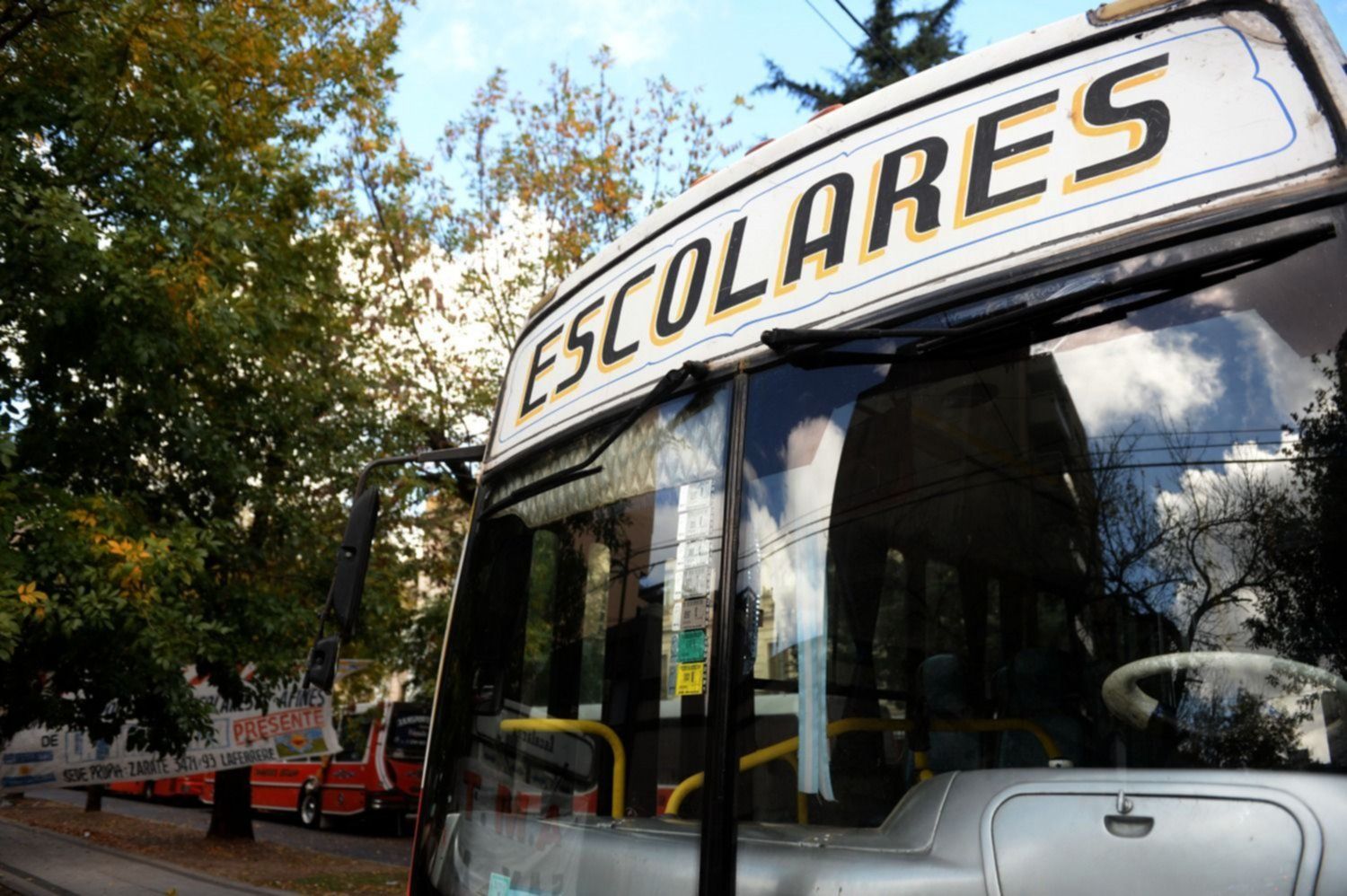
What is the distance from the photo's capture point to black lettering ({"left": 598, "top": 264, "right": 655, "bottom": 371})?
314 cm

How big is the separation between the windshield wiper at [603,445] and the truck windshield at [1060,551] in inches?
8.9

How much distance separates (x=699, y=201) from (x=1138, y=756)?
5.77ft

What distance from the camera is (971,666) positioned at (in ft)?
7.21

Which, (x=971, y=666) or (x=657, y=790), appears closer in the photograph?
(x=971, y=666)

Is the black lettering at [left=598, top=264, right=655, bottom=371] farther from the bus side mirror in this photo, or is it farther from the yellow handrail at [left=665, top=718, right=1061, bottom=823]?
the yellow handrail at [left=665, top=718, right=1061, bottom=823]

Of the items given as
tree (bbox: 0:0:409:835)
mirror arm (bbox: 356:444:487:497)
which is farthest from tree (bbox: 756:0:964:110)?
mirror arm (bbox: 356:444:487:497)

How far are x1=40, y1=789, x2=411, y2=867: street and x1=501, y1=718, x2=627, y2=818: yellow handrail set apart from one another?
15691mm

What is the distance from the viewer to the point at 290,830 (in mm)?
24703

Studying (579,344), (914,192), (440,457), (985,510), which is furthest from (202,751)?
(985,510)

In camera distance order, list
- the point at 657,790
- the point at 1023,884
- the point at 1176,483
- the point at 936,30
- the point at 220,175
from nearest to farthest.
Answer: the point at 1023,884 < the point at 1176,483 < the point at 657,790 < the point at 220,175 < the point at 936,30

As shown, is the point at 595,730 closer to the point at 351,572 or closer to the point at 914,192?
the point at 351,572

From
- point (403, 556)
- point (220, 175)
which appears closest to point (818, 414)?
point (220, 175)

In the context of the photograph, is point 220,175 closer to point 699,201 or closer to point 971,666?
point 699,201

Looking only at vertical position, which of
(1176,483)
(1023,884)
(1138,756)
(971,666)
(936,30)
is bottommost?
(1023,884)
